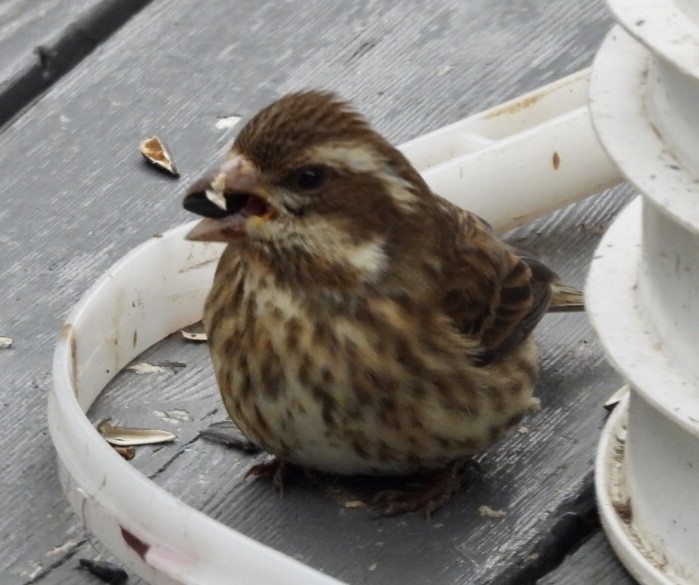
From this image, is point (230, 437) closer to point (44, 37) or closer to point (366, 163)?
point (366, 163)

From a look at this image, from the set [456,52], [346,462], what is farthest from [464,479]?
[456,52]

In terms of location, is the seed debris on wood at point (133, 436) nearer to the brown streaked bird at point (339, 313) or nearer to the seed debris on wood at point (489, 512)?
the brown streaked bird at point (339, 313)

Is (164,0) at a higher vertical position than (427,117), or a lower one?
higher

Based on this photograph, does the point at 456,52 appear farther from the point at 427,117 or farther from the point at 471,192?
the point at 471,192

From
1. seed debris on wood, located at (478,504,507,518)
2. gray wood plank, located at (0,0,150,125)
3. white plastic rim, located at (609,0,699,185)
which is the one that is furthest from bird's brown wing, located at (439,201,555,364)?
gray wood plank, located at (0,0,150,125)

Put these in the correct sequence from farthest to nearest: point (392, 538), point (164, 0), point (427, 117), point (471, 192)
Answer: point (164, 0)
point (427, 117)
point (471, 192)
point (392, 538)

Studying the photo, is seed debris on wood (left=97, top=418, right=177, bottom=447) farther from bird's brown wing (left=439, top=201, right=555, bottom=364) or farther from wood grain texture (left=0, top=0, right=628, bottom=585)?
bird's brown wing (left=439, top=201, right=555, bottom=364)

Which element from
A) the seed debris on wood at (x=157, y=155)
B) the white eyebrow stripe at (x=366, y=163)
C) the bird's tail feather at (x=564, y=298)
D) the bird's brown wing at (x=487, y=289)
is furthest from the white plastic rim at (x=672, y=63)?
the seed debris on wood at (x=157, y=155)
